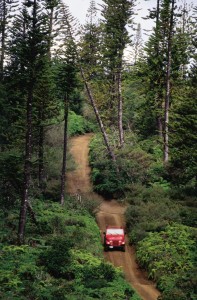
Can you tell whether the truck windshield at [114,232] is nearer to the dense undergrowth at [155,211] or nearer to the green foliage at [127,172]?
the dense undergrowth at [155,211]

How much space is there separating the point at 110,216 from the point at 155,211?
5.12 meters

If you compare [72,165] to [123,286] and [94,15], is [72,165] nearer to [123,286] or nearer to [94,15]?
[123,286]

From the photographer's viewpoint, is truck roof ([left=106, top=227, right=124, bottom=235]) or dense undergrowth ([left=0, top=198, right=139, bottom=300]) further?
truck roof ([left=106, top=227, right=124, bottom=235])

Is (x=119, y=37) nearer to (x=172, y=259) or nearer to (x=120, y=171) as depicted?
(x=120, y=171)

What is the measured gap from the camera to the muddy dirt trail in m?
22.4

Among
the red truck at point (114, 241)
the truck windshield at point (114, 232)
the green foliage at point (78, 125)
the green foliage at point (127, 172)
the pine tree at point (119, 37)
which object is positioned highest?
the pine tree at point (119, 37)

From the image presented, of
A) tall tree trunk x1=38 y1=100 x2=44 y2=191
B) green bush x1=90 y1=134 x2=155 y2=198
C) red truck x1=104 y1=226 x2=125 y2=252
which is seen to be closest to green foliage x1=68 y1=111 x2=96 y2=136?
green bush x1=90 y1=134 x2=155 y2=198

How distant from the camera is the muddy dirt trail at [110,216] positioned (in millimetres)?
22356

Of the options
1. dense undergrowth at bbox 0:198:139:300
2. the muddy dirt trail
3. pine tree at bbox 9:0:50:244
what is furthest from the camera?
pine tree at bbox 9:0:50:244

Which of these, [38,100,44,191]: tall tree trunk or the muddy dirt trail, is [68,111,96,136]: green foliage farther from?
[38,100,44,191]: tall tree trunk

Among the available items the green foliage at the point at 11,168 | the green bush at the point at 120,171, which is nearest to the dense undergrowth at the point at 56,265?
the green foliage at the point at 11,168

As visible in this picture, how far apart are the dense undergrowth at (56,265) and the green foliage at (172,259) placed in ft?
6.81

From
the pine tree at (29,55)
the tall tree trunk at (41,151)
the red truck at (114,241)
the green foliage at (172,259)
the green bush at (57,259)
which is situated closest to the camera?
the green foliage at (172,259)

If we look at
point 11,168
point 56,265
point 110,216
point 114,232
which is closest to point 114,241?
point 114,232
